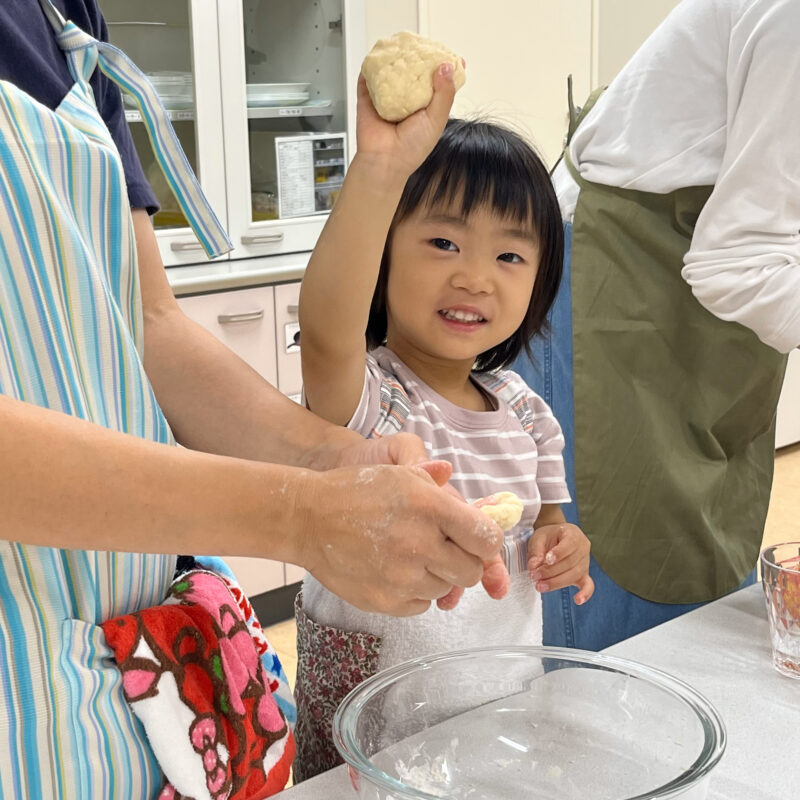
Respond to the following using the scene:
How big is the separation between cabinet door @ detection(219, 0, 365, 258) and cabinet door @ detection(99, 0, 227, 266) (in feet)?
0.14

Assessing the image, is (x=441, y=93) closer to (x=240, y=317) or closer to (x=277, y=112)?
(x=240, y=317)

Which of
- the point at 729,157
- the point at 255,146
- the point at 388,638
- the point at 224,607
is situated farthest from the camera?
the point at 255,146

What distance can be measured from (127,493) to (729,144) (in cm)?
101

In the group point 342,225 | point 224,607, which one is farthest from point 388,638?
point 342,225

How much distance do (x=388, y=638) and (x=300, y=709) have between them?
15cm

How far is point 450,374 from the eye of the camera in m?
1.13

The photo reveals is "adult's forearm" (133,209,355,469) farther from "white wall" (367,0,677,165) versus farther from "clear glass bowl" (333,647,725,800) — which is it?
"white wall" (367,0,677,165)

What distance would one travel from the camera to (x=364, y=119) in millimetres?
869

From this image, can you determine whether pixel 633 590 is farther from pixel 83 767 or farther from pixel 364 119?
pixel 83 767

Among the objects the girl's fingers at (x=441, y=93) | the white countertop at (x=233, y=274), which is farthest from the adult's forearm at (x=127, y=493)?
the white countertop at (x=233, y=274)

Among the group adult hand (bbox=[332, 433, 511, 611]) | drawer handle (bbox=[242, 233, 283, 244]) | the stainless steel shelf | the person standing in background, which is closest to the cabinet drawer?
drawer handle (bbox=[242, 233, 283, 244])

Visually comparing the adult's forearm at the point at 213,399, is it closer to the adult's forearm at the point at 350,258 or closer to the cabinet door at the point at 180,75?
the adult's forearm at the point at 350,258

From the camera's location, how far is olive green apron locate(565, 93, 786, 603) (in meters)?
1.44

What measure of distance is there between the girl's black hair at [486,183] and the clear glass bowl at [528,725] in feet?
1.49
